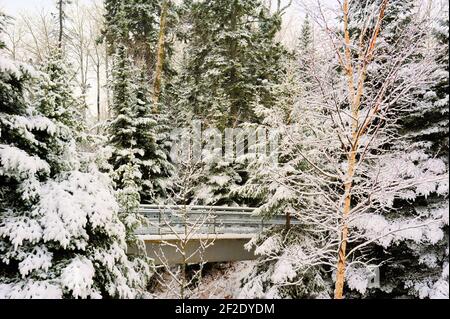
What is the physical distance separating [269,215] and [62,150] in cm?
615

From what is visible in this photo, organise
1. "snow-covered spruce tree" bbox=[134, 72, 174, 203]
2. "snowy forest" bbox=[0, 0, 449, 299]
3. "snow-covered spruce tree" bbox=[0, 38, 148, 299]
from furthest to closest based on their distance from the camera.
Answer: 1. "snow-covered spruce tree" bbox=[134, 72, 174, 203]
2. "snowy forest" bbox=[0, 0, 449, 299]
3. "snow-covered spruce tree" bbox=[0, 38, 148, 299]

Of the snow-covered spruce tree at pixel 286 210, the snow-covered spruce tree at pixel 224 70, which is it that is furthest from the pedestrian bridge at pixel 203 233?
the snow-covered spruce tree at pixel 224 70

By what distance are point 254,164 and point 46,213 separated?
19.9 feet

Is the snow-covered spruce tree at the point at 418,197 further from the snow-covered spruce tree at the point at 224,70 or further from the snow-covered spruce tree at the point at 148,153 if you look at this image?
the snow-covered spruce tree at the point at 148,153

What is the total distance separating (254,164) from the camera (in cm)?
1063

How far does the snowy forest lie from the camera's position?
648cm

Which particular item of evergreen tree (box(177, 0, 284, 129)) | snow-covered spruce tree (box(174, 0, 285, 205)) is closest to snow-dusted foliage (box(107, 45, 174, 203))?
snow-covered spruce tree (box(174, 0, 285, 205))

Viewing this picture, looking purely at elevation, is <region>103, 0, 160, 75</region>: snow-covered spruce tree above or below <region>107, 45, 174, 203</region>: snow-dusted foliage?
above

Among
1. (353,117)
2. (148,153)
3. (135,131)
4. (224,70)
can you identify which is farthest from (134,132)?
(353,117)

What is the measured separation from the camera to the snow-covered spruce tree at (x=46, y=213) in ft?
20.0

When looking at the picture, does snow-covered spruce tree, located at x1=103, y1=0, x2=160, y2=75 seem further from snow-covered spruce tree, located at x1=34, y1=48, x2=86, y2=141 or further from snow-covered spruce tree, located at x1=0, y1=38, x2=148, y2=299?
snow-covered spruce tree, located at x1=0, y1=38, x2=148, y2=299

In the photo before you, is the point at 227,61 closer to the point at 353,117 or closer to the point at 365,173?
the point at 365,173

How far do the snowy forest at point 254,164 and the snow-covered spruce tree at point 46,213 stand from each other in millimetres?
34

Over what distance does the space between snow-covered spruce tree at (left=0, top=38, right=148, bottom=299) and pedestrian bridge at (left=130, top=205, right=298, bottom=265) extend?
397 centimetres
